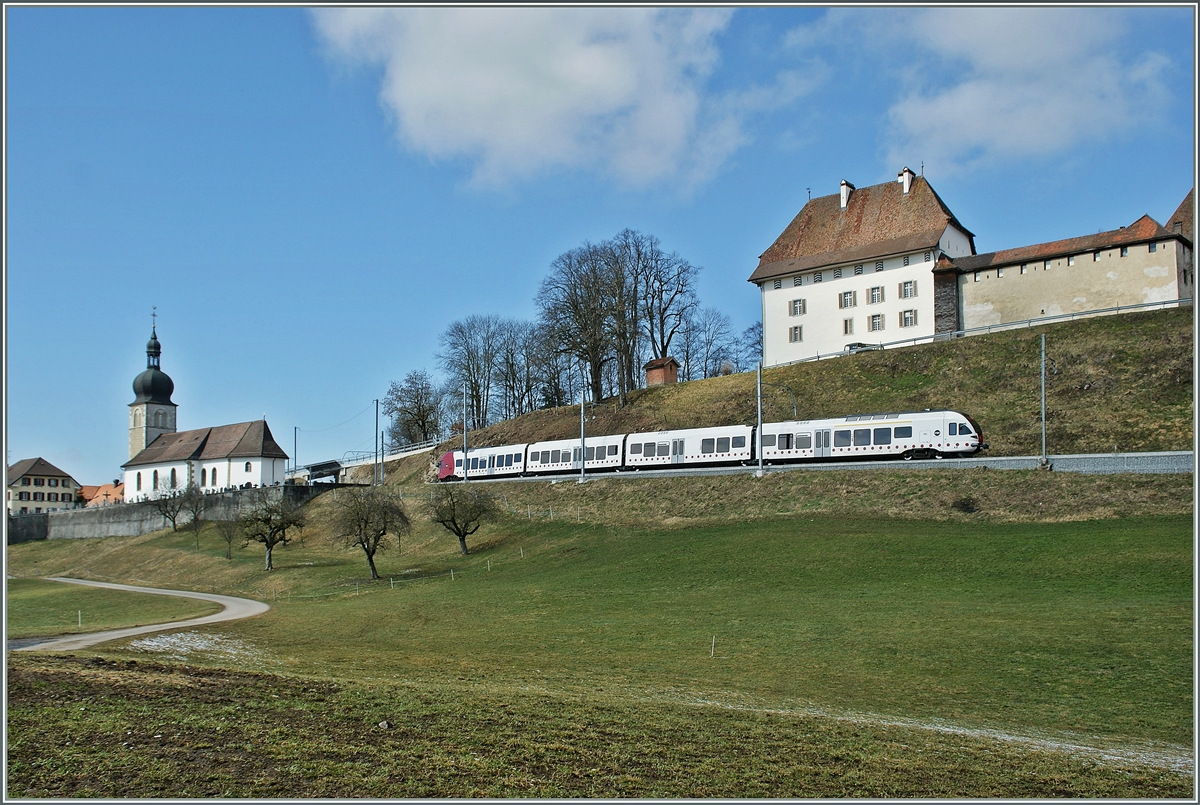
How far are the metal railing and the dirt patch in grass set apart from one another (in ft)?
186

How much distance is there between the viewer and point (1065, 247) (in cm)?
6300

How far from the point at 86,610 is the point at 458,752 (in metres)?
36.0

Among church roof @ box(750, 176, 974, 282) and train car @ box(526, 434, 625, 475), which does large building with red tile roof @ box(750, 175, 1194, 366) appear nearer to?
church roof @ box(750, 176, 974, 282)

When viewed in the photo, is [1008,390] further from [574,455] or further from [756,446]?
[574,455]

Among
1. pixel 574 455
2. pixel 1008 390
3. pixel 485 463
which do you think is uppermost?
pixel 1008 390

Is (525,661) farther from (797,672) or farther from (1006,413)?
(1006,413)

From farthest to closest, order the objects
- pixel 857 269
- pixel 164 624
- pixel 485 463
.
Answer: pixel 857 269 < pixel 485 463 < pixel 164 624

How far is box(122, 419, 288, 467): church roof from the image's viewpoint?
96062mm

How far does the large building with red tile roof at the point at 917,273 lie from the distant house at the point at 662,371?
8.79 metres

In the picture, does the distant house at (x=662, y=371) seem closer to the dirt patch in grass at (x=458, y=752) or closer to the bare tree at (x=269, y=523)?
the bare tree at (x=269, y=523)

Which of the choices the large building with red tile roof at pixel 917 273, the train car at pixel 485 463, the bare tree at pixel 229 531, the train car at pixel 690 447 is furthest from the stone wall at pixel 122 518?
the large building with red tile roof at pixel 917 273

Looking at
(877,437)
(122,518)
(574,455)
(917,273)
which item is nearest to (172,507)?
(122,518)

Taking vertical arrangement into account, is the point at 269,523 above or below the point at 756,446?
below

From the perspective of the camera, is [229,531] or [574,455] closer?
[229,531]
